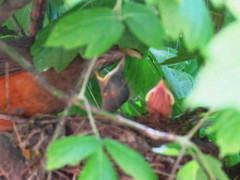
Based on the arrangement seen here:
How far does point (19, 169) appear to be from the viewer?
180 centimetres

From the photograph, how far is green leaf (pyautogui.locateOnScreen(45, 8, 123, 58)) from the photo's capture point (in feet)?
3.46

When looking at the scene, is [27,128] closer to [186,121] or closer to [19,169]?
[19,169]

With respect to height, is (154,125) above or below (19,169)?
above

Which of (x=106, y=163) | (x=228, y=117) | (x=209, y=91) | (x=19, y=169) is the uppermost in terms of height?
(x=209, y=91)

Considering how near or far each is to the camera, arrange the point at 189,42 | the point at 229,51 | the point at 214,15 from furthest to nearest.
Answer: the point at 214,15, the point at 189,42, the point at 229,51

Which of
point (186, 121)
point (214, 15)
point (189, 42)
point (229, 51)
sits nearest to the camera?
point (229, 51)

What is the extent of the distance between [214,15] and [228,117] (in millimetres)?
818

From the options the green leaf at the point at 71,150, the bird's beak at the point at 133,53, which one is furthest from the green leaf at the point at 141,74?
the green leaf at the point at 71,150

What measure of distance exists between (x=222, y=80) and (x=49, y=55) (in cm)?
104

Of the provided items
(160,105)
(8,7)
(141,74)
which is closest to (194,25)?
(160,105)

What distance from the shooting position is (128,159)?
1050 millimetres

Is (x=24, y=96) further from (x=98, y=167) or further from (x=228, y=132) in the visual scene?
(x=228, y=132)

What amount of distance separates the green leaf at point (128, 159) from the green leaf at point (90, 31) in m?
0.21

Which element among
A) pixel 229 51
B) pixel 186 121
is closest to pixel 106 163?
pixel 229 51
